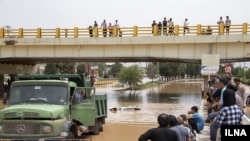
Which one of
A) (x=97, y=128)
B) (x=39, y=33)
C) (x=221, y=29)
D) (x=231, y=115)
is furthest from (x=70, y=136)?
(x=39, y=33)

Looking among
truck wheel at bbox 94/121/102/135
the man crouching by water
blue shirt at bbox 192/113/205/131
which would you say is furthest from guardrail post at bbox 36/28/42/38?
the man crouching by water

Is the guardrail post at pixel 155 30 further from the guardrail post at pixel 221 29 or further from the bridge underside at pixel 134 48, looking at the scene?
the guardrail post at pixel 221 29

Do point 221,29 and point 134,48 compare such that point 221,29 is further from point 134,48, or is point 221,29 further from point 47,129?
point 47,129

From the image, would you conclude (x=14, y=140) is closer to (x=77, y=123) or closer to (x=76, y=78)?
(x=77, y=123)

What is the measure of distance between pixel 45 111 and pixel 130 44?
918 inches

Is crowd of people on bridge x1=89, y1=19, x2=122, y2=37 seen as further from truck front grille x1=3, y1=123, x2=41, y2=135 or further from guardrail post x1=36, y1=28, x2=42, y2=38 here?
truck front grille x1=3, y1=123, x2=41, y2=135

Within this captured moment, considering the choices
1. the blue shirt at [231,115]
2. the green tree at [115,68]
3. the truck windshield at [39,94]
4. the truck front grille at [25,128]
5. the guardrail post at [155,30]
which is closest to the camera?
the blue shirt at [231,115]

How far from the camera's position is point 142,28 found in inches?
1265

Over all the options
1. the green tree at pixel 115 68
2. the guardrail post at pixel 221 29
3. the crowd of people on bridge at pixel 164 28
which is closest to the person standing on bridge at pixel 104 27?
the crowd of people on bridge at pixel 164 28

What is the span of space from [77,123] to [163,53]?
21.7 m

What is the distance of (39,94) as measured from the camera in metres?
10.8

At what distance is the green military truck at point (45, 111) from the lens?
9.80 meters

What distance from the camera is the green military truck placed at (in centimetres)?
980

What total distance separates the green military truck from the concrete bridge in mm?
19674
